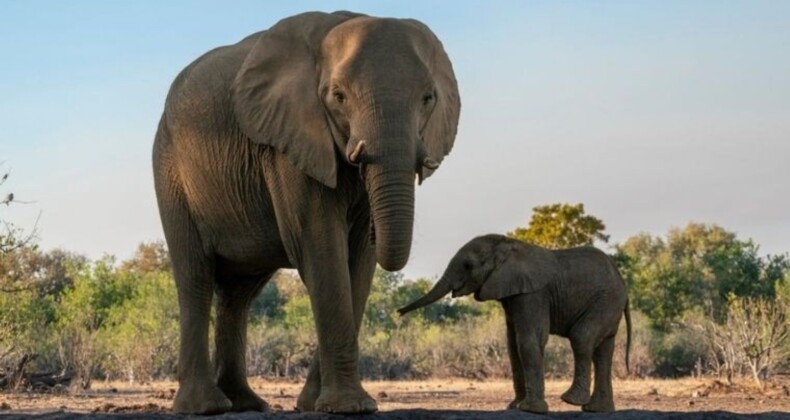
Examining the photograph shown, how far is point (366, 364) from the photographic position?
37.7 meters

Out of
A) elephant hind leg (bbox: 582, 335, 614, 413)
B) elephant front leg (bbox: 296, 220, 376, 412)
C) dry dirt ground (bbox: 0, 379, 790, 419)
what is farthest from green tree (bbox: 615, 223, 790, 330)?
elephant front leg (bbox: 296, 220, 376, 412)

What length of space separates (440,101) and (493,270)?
369cm

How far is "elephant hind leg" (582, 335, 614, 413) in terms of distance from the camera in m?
12.5

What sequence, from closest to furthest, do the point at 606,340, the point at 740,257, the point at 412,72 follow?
the point at 412,72 < the point at 606,340 < the point at 740,257

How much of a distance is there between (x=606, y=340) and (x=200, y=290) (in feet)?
15.5

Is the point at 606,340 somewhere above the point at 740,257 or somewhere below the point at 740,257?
below

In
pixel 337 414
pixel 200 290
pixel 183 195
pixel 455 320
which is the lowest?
pixel 337 414

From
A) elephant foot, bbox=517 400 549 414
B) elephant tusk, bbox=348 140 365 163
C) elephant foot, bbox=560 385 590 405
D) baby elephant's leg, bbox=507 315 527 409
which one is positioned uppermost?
elephant tusk, bbox=348 140 365 163

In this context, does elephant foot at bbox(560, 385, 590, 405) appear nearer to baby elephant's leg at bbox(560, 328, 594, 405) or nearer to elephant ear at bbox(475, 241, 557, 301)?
baby elephant's leg at bbox(560, 328, 594, 405)

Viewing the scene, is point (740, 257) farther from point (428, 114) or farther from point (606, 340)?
point (428, 114)

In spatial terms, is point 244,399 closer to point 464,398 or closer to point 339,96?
point 339,96

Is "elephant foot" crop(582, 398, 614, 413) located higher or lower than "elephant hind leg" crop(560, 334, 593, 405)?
lower

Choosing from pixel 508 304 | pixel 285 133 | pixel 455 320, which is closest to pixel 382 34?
pixel 285 133

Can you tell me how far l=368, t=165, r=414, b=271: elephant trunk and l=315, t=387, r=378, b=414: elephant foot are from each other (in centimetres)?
93
